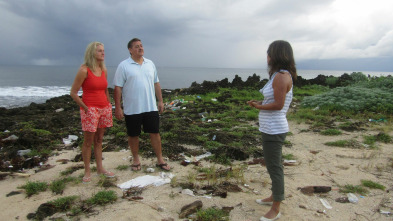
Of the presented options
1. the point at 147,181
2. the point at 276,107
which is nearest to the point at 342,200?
the point at 276,107

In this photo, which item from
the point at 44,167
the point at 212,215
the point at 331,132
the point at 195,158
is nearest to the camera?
the point at 212,215

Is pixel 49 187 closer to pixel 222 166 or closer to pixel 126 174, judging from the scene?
pixel 126 174

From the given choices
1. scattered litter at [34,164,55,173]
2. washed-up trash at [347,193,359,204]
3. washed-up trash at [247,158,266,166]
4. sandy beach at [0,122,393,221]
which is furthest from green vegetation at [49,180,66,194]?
washed-up trash at [347,193,359,204]

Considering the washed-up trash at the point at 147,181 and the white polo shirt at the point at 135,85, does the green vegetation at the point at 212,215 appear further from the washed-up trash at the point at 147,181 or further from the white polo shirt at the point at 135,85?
the white polo shirt at the point at 135,85

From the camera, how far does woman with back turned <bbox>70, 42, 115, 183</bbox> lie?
12.4ft

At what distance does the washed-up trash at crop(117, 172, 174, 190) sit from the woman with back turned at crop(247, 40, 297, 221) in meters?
1.66

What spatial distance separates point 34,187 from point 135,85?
206 centimetres

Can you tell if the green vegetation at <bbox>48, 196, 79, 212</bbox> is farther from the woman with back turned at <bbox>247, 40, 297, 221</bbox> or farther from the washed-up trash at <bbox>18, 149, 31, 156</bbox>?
the washed-up trash at <bbox>18, 149, 31, 156</bbox>

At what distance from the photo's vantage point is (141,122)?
4.35m

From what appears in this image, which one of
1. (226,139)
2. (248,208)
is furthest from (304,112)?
(248,208)

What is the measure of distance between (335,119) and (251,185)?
556 cm

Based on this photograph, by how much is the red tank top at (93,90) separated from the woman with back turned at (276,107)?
7.49 feet

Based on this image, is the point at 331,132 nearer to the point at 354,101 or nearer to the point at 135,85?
the point at 354,101

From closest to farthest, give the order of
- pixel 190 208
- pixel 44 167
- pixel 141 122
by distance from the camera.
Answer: pixel 190 208, pixel 141 122, pixel 44 167
